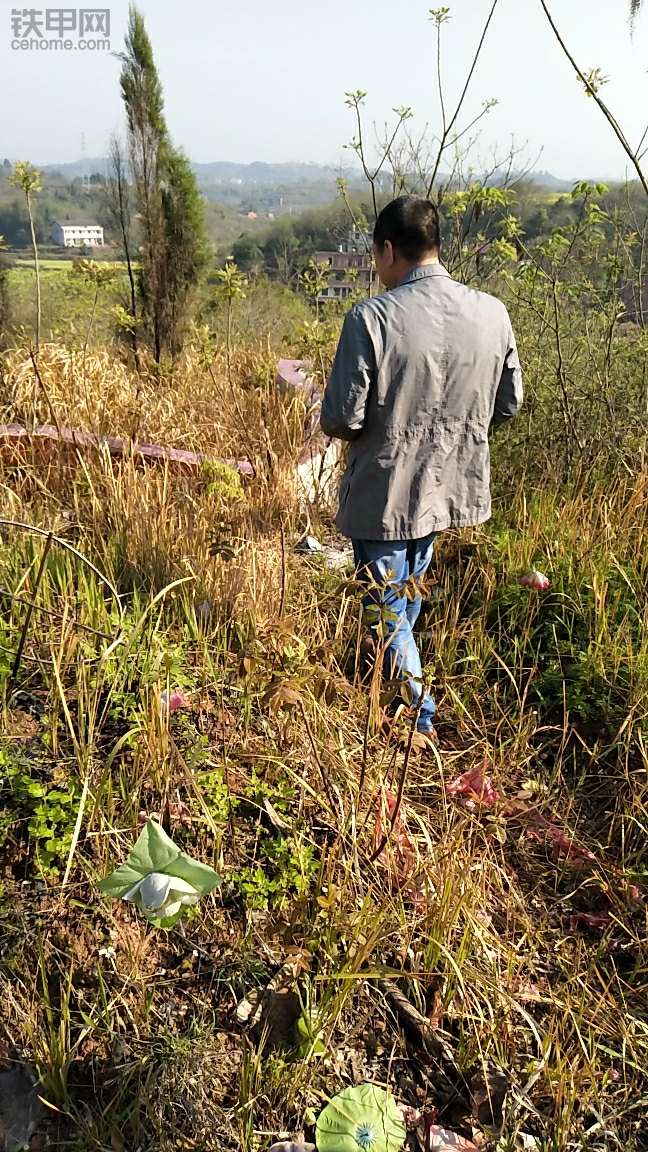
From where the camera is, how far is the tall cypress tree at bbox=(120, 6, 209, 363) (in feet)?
17.8

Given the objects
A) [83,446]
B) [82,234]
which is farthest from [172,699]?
[82,234]

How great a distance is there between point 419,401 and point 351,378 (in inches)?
9.0

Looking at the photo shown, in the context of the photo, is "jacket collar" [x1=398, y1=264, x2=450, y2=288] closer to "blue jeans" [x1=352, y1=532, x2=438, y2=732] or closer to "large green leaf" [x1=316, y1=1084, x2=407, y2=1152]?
"blue jeans" [x1=352, y1=532, x2=438, y2=732]

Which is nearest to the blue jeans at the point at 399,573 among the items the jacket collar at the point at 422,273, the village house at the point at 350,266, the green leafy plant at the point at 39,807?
the jacket collar at the point at 422,273

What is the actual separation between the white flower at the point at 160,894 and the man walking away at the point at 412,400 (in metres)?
0.89

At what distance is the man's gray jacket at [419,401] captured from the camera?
6.23 feet

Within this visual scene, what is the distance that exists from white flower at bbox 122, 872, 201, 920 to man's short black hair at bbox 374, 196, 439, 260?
5.60 ft

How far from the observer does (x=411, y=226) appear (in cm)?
192

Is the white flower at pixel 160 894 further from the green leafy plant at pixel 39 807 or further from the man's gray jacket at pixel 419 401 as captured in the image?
the man's gray jacket at pixel 419 401

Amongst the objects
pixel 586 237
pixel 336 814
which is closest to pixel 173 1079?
pixel 336 814

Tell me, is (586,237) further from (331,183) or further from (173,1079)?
(173,1079)

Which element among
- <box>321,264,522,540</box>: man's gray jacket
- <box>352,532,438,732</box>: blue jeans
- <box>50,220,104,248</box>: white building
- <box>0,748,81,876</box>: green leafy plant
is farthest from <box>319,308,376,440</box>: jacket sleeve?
<box>50,220,104,248</box>: white building

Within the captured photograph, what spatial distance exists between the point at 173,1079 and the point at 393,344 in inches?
68.0

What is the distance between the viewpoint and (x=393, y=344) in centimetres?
189
